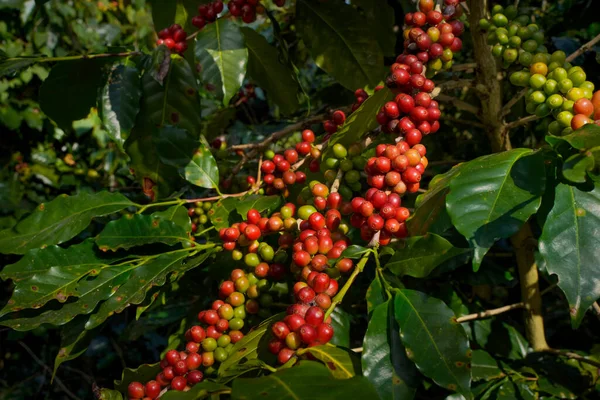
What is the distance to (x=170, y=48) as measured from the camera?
127 centimetres

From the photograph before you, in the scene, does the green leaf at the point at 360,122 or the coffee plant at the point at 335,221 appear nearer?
the coffee plant at the point at 335,221

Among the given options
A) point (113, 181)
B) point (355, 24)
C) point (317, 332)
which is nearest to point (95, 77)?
point (355, 24)

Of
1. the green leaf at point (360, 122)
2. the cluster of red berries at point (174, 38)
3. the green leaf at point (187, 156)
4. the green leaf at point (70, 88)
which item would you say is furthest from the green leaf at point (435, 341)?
the green leaf at point (70, 88)

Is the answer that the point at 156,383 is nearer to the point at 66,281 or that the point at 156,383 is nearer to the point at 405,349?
the point at 66,281

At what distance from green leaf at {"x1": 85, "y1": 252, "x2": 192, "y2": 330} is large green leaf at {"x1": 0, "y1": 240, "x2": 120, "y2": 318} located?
73 mm

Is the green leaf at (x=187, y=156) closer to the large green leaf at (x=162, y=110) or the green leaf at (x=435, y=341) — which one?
the large green leaf at (x=162, y=110)

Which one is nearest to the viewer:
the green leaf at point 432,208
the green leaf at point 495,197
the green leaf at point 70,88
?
the green leaf at point 495,197

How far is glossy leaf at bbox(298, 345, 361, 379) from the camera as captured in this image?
78 centimetres

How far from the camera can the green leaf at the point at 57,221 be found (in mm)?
1129

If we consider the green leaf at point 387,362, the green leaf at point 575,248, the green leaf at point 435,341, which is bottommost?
the green leaf at point 387,362

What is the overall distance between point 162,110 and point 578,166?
95 cm

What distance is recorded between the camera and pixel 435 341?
783mm

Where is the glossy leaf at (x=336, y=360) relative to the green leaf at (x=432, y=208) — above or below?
below

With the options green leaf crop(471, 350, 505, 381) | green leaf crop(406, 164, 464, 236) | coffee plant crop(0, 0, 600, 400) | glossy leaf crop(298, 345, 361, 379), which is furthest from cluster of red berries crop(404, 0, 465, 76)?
green leaf crop(471, 350, 505, 381)
